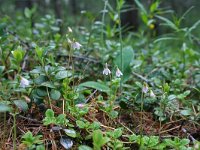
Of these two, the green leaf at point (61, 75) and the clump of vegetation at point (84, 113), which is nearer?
the clump of vegetation at point (84, 113)

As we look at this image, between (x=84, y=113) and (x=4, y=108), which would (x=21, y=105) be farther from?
(x=84, y=113)

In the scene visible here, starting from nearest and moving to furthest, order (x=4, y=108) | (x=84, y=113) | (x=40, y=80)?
1. (x=4, y=108)
2. (x=84, y=113)
3. (x=40, y=80)

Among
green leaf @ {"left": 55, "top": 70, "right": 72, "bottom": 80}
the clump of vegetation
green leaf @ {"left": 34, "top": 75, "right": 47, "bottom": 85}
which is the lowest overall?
the clump of vegetation

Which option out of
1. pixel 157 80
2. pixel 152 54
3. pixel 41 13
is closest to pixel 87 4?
pixel 41 13

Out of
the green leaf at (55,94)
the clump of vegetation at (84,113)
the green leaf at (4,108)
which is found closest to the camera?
the green leaf at (4,108)

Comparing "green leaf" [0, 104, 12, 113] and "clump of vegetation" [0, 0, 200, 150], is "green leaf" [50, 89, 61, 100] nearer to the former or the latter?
"clump of vegetation" [0, 0, 200, 150]

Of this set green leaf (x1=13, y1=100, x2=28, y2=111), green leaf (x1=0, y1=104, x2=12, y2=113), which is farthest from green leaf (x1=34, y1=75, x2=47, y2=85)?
green leaf (x1=0, y1=104, x2=12, y2=113)

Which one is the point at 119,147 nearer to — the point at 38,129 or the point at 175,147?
the point at 175,147

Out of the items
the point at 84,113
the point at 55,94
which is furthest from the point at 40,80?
the point at 84,113

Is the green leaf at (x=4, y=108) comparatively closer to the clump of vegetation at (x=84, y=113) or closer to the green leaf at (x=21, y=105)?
the clump of vegetation at (x=84, y=113)

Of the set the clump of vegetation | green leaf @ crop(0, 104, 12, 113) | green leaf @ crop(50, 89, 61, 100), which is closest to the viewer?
green leaf @ crop(0, 104, 12, 113)

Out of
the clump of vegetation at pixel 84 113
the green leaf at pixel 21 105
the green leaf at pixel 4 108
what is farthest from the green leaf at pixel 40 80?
the green leaf at pixel 4 108
